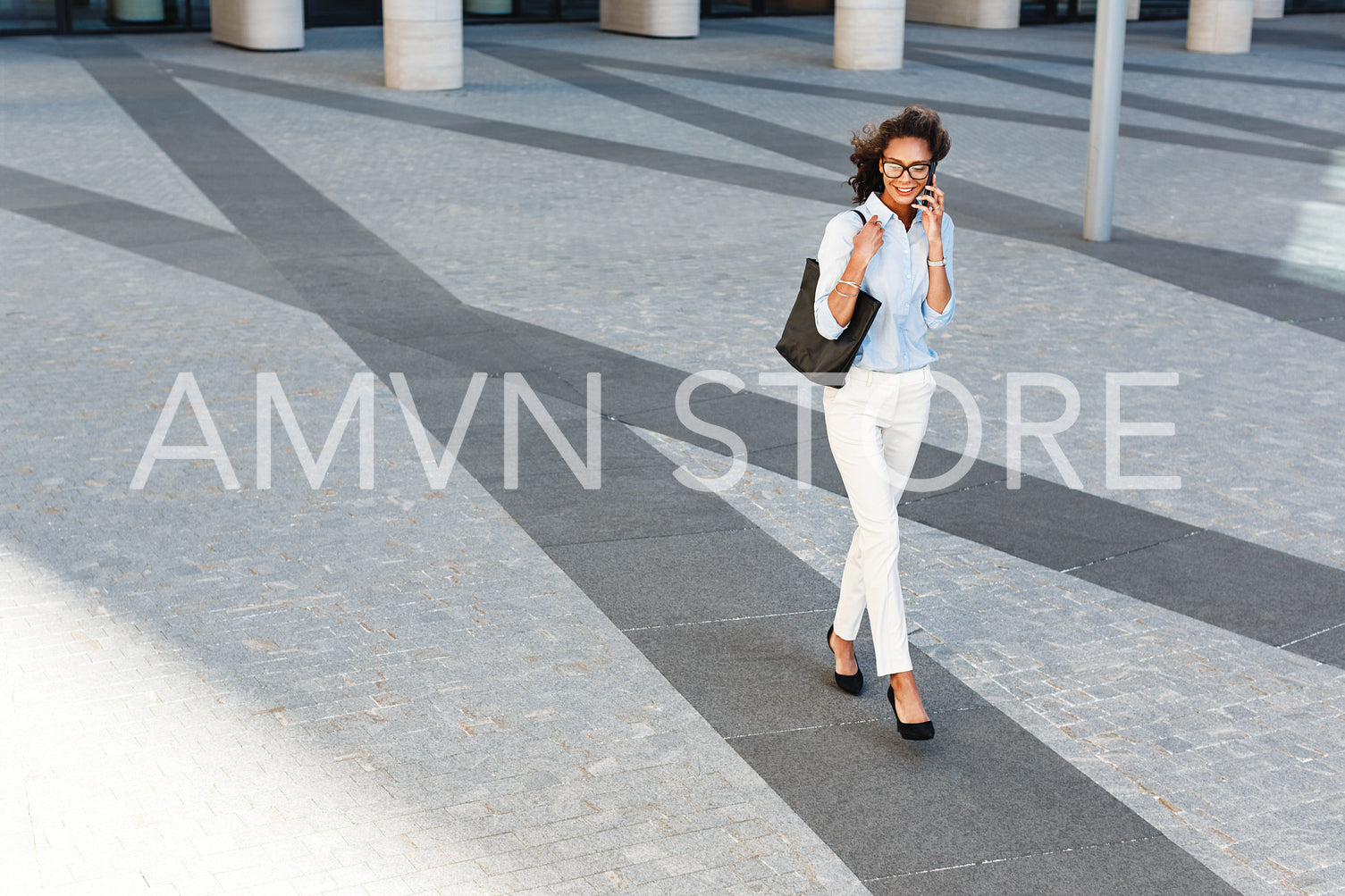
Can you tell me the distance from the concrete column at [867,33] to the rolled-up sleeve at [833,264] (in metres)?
21.6

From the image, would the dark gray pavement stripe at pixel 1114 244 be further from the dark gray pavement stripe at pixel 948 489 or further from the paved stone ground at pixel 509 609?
the dark gray pavement stripe at pixel 948 489

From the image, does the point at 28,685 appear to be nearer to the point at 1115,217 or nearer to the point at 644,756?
the point at 644,756

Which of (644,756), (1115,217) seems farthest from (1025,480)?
(1115,217)

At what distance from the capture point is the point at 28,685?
17.6 feet

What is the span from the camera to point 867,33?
25.4m

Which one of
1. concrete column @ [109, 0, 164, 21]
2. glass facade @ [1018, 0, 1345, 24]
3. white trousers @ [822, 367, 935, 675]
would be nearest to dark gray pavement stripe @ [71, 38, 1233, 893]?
white trousers @ [822, 367, 935, 675]

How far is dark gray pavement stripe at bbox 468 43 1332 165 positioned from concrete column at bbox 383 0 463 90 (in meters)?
3.80

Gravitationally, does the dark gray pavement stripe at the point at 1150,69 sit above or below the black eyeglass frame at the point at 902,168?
above

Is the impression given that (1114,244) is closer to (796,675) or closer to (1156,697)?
(1156,697)

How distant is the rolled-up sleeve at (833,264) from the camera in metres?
4.90

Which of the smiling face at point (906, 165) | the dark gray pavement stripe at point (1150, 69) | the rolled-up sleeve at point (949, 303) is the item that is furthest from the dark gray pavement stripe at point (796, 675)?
the dark gray pavement stripe at point (1150, 69)

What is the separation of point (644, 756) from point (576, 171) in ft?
39.5

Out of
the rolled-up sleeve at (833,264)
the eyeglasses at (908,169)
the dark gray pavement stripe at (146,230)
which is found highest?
the eyeglasses at (908,169)

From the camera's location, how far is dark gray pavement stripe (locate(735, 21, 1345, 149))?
19297 mm
